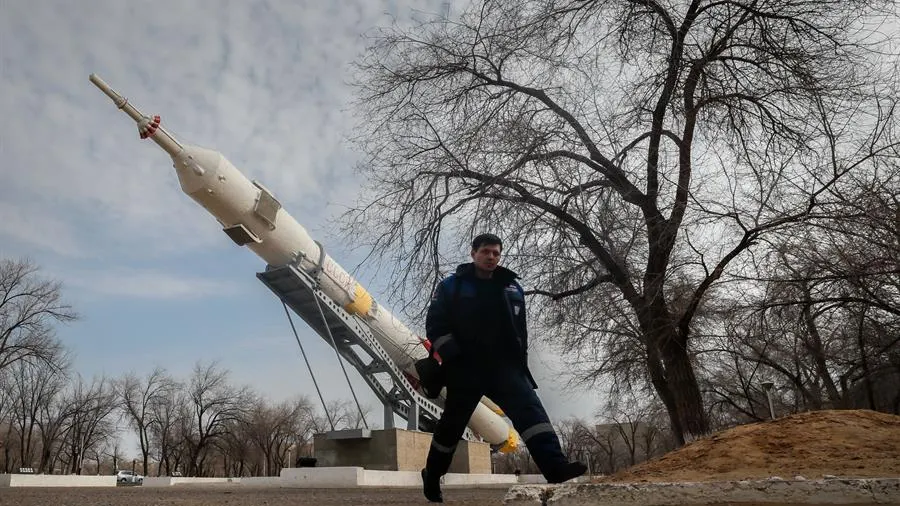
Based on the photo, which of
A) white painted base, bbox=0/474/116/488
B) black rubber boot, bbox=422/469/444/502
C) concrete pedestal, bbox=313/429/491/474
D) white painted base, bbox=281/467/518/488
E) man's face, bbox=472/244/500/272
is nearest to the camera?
man's face, bbox=472/244/500/272

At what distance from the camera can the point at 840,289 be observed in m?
6.71

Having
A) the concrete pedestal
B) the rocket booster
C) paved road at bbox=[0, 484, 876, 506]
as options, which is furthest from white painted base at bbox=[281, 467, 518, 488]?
paved road at bbox=[0, 484, 876, 506]

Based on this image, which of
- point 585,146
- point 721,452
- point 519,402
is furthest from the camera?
point 585,146

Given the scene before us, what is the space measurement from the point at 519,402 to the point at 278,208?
12.2m

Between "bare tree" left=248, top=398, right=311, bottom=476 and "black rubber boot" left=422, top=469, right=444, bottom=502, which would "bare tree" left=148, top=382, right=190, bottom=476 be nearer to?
"bare tree" left=248, top=398, right=311, bottom=476

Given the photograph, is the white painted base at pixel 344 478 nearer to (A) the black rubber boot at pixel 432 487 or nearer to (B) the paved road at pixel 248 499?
(B) the paved road at pixel 248 499

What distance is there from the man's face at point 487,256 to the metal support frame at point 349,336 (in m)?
12.3

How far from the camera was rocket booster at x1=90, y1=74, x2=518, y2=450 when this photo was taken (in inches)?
492

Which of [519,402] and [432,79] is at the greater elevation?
[432,79]

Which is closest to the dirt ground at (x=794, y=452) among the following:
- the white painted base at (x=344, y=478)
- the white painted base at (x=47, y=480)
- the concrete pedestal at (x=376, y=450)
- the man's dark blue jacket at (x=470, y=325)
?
the man's dark blue jacket at (x=470, y=325)

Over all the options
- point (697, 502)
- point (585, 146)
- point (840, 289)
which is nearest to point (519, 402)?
point (697, 502)

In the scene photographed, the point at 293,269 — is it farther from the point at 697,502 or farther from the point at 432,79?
the point at 697,502

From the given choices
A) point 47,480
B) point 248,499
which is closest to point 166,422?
point 47,480

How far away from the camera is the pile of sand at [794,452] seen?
302cm
